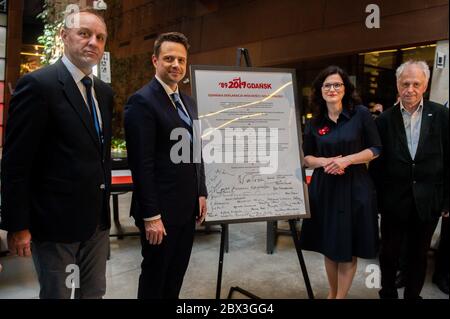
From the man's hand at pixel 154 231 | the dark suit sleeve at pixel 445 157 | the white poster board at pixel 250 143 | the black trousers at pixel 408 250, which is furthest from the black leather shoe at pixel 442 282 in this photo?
the man's hand at pixel 154 231

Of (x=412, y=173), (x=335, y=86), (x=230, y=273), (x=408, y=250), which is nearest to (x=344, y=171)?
(x=412, y=173)

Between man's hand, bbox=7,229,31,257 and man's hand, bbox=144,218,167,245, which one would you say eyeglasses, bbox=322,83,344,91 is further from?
man's hand, bbox=7,229,31,257

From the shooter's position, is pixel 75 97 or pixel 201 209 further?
pixel 201 209

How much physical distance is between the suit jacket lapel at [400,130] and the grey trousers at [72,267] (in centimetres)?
160

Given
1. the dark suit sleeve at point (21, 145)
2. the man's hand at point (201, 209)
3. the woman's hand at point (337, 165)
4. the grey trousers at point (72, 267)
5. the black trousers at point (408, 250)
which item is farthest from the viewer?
the black trousers at point (408, 250)

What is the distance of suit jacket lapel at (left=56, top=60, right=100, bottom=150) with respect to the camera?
1275 millimetres

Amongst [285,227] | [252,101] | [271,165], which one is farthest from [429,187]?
[285,227]

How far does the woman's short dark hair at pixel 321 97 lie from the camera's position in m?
1.99

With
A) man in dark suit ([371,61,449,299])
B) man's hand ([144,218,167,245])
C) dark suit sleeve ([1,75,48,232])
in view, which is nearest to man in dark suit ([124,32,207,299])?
man's hand ([144,218,167,245])

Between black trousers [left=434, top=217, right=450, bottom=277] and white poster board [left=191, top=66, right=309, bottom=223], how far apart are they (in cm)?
124

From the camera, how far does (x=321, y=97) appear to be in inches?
81.4

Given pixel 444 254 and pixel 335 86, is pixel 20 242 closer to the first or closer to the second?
pixel 335 86

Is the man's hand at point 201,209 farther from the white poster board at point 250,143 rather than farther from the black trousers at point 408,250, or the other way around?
the black trousers at point 408,250

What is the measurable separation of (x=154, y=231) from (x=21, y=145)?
0.61 meters
